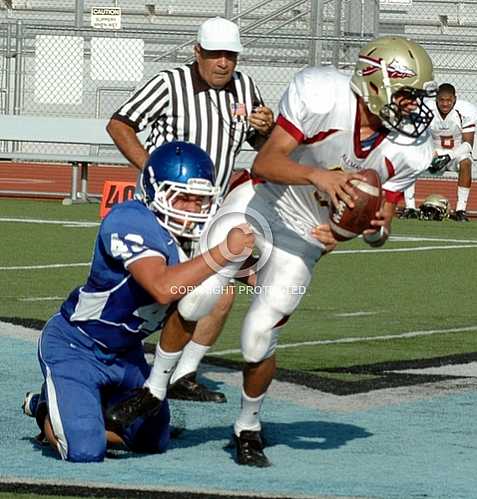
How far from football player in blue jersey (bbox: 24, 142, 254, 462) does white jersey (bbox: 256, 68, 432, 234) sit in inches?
14.2

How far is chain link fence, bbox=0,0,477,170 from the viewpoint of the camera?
57.8ft

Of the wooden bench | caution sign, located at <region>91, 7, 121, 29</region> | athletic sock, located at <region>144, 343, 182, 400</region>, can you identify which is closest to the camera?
athletic sock, located at <region>144, 343, 182, 400</region>

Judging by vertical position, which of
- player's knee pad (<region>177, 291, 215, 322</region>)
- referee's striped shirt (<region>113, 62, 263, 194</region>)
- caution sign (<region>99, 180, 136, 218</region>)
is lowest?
caution sign (<region>99, 180, 136, 218</region>)

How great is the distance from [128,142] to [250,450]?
2.16 m

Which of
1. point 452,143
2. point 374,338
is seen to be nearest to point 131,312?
point 374,338

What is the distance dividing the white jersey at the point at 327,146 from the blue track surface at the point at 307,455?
86 cm

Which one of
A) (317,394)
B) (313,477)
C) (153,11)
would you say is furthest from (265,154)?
(153,11)

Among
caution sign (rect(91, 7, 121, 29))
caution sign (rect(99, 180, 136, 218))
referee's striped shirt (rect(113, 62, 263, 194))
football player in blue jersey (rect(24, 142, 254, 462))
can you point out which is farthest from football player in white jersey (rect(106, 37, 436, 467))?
caution sign (rect(91, 7, 121, 29))

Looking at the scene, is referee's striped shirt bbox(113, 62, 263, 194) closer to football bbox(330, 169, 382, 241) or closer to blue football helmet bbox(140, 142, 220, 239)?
blue football helmet bbox(140, 142, 220, 239)

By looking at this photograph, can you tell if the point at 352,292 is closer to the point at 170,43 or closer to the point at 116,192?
the point at 116,192

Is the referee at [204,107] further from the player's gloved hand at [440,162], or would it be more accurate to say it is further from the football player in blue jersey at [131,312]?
the player's gloved hand at [440,162]

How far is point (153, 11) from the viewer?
961 inches

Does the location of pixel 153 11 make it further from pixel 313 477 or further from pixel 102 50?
pixel 313 477

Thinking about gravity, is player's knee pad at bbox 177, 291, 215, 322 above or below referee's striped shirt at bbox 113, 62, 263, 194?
below
